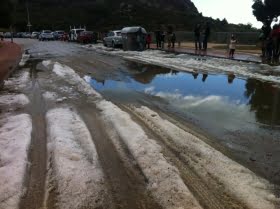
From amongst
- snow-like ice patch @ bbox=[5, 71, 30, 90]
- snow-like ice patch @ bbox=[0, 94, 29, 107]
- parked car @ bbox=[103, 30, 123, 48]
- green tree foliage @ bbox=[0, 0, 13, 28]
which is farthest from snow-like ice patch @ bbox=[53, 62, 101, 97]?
parked car @ bbox=[103, 30, 123, 48]

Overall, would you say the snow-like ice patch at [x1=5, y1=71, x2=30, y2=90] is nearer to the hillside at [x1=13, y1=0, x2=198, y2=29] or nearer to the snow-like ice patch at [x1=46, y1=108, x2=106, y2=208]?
the snow-like ice patch at [x1=46, y1=108, x2=106, y2=208]

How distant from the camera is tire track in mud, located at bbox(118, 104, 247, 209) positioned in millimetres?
4812

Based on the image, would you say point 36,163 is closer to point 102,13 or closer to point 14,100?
point 14,100

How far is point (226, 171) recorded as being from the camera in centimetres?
579

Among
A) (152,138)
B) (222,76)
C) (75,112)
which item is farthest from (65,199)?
(222,76)

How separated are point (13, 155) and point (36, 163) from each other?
21.5 inches

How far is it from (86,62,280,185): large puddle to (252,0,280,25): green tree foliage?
27673 millimetres

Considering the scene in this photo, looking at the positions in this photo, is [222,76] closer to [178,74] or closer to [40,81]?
[178,74]

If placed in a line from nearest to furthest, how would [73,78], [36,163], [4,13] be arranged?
[36,163] < [73,78] < [4,13]

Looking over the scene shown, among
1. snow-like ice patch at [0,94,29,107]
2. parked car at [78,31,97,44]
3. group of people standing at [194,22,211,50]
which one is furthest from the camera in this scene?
parked car at [78,31,97,44]

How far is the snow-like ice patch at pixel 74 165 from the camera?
4.98 m

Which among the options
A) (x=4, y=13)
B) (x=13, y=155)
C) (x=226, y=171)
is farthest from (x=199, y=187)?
(x=4, y=13)

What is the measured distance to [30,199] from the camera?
16.4ft

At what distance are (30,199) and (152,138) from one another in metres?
2.85
